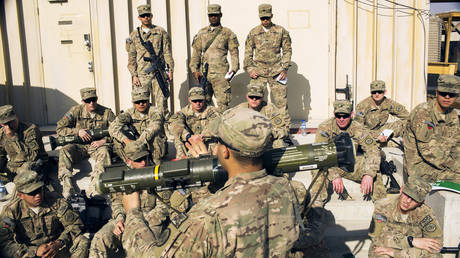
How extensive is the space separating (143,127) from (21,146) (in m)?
1.57

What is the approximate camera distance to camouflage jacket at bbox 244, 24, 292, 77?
6.93 metres

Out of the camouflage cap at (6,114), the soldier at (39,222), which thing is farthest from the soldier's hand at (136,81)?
the soldier at (39,222)

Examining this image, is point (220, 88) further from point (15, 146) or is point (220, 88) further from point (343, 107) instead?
point (15, 146)

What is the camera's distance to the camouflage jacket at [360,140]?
493cm

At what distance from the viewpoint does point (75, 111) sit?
6.27 m

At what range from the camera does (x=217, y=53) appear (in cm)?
700

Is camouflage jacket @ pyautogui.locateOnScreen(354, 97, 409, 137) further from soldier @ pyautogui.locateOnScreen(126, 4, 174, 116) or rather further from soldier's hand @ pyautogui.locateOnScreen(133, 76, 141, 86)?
soldier's hand @ pyautogui.locateOnScreen(133, 76, 141, 86)

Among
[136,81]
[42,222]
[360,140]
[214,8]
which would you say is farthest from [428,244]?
[136,81]

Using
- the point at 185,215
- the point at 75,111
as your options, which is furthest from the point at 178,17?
the point at 185,215

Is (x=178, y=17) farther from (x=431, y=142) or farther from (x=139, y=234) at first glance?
(x=139, y=234)

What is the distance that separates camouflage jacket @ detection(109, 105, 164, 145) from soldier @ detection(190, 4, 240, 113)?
4.14 feet

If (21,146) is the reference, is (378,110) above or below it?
above

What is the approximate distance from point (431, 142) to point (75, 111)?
4730 millimetres

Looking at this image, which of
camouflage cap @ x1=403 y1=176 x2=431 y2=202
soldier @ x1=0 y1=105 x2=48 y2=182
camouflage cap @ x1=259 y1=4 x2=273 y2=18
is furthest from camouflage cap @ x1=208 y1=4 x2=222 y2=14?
camouflage cap @ x1=403 y1=176 x2=431 y2=202
